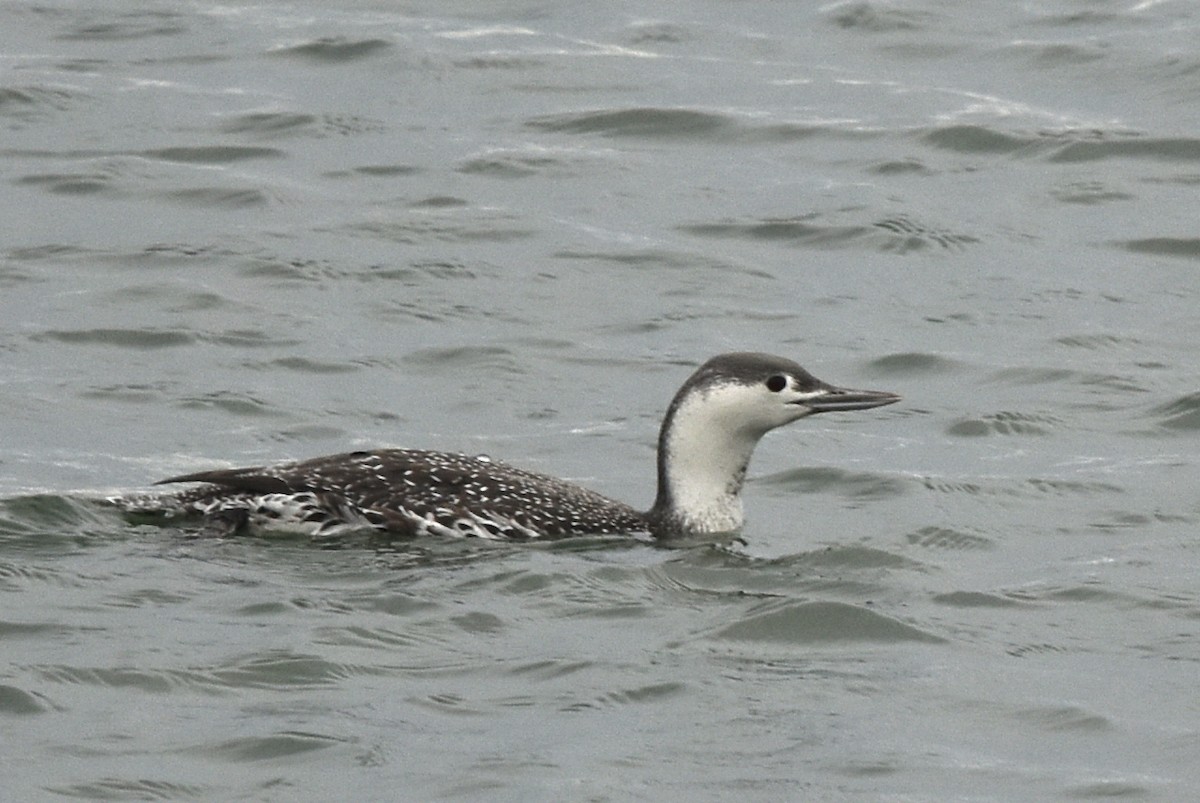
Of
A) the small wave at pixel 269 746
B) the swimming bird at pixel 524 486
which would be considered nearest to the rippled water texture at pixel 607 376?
the small wave at pixel 269 746

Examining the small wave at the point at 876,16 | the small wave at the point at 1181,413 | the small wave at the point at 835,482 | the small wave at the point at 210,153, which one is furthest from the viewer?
the small wave at the point at 876,16

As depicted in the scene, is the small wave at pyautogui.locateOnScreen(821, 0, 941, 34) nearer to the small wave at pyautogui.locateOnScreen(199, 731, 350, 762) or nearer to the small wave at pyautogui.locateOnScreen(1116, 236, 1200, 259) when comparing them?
the small wave at pyautogui.locateOnScreen(1116, 236, 1200, 259)

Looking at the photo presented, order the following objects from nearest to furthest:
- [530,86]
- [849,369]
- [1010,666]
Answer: [1010,666] → [849,369] → [530,86]

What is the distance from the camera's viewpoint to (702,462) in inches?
455

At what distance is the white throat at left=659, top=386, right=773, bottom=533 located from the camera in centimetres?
1153

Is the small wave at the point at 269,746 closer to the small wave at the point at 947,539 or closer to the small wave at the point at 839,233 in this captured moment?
the small wave at the point at 947,539

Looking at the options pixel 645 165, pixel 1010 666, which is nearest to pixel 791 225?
pixel 645 165

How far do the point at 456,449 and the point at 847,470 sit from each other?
1766mm

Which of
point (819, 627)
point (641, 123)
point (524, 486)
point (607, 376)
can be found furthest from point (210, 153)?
point (819, 627)

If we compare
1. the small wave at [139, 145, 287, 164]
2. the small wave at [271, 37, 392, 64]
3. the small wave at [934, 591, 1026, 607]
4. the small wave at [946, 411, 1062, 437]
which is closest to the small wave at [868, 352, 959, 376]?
the small wave at [946, 411, 1062, 437]

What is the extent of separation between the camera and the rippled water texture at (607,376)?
29.4ft

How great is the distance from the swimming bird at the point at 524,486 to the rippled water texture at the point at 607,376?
0.13 metres

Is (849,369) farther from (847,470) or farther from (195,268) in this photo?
(195,268)

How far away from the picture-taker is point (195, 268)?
1551cm
